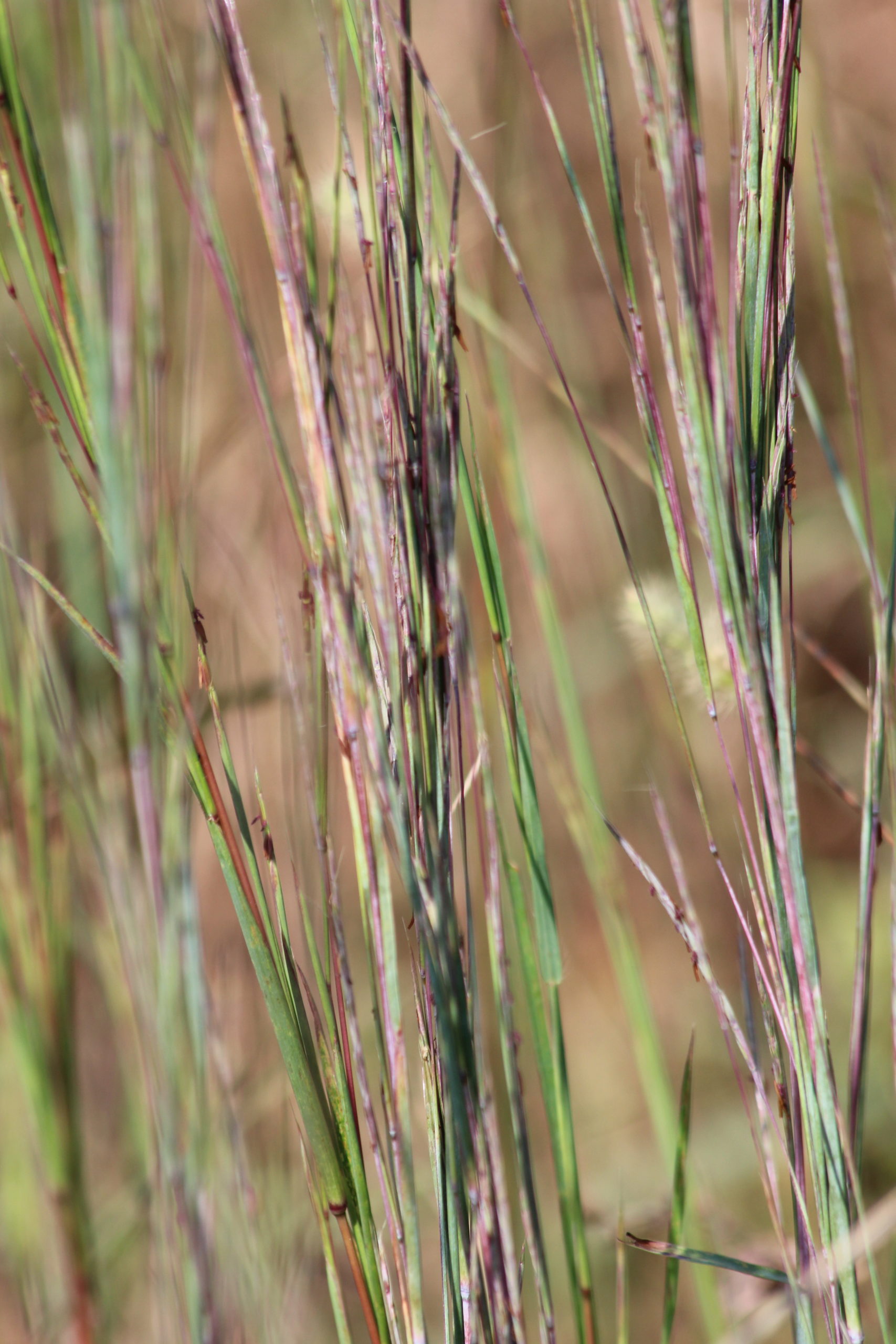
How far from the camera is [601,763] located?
1151mm

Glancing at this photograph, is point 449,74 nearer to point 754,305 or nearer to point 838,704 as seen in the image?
point 838,704

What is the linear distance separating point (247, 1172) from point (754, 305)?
0.98 ft

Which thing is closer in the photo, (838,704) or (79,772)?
(79,772)

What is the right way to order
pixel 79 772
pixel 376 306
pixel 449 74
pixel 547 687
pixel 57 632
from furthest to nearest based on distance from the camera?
pixel 449 74 < pixel 547 687 < pixel 57 632 < pixel 376 306 < pixel 79 772

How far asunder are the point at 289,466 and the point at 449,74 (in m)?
1.06

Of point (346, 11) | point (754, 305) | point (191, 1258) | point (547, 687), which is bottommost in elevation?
point (191, 1258)

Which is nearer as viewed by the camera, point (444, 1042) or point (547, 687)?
point (444, 1042)

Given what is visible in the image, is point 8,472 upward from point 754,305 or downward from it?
upward

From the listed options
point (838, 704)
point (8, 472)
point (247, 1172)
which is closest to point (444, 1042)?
point (247, 1172)

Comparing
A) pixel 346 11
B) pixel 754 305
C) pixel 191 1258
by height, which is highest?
pixel 346 11

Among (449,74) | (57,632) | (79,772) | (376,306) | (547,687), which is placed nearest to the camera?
(79,772)

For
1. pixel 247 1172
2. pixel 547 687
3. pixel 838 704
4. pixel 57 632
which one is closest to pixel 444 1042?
pixel 247 1172

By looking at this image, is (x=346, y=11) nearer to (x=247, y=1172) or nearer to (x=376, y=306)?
(x=376, y=306)

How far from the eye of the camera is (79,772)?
0.24m
